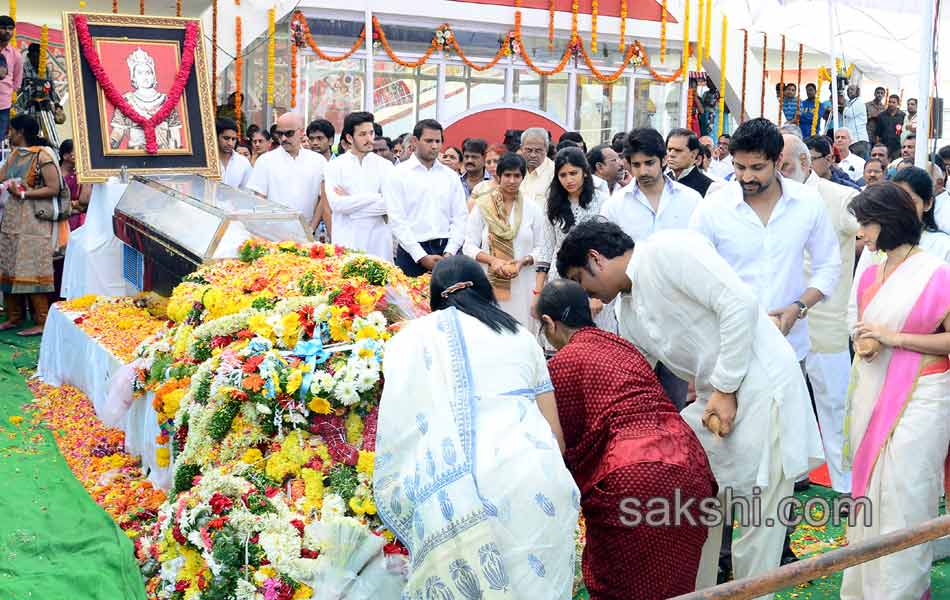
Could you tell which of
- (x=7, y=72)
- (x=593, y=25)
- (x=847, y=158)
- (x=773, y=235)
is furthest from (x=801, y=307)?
(x=593, y=25)

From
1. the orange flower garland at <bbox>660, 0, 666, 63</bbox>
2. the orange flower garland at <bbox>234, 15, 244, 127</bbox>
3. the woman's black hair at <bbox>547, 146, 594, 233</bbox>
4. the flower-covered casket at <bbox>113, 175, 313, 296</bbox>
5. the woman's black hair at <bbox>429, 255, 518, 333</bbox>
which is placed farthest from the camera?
the orange flower garland at <bbox>660, 0, 666, 63</bbox>

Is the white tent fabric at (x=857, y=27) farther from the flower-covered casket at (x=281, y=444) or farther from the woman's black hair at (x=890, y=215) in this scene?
the flower-covered casket at (x=281, y=444)

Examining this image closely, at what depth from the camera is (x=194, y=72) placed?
26.3ft

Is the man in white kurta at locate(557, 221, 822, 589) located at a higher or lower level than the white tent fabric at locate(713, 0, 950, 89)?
lower

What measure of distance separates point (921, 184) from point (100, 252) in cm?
547

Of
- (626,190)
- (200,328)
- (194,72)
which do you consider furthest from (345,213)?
(200,328)

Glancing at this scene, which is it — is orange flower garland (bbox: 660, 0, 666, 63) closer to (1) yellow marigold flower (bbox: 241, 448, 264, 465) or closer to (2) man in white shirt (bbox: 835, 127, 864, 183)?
(2) man in white shirt (bbox: 835, 127, 864, 183)

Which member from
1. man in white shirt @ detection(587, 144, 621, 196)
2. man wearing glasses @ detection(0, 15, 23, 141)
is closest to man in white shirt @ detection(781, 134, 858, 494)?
man in white shirt @ detection(587, 144, 621, 196)

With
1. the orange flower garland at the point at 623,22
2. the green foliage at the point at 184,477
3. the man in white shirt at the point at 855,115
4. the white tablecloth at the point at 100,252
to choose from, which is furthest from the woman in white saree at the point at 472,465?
the orange flower garland at the point at 623,22

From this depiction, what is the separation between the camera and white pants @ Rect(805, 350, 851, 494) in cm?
515

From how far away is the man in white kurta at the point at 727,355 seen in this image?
10.8ft

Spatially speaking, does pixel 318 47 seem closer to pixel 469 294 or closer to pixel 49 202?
pixel 49 202

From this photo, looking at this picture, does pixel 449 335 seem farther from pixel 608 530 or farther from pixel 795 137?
pixel 795 137

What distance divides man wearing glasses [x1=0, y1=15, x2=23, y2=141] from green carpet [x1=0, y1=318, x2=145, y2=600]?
5480 mm
